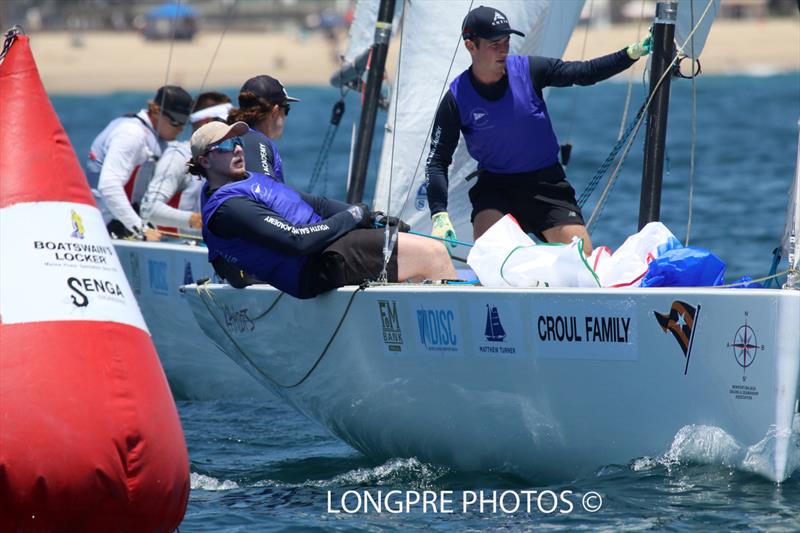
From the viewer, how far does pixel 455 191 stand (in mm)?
7785

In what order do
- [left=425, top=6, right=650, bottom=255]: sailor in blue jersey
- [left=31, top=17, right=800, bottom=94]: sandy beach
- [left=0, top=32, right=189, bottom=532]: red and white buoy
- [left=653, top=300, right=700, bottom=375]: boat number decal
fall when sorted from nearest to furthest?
[left=0, top=32, right=189, bottom=532]: red and white buoy → [left=653, top=300, right=700, bottom=375]: boat number decal → [left=425, top=6, right=650, bottom=255]: sailor in blue jersey → [left=31, top=17, right=800, bottom=94]: sandy beach

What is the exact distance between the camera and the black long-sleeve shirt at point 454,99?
A: 5.78 meters

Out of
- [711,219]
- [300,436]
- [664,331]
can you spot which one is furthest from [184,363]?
[711,219]

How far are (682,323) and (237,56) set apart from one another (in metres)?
50.4

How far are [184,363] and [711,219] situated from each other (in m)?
7.73

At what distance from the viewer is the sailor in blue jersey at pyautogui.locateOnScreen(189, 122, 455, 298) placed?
534 cm

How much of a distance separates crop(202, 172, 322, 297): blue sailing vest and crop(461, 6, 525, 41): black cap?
0.98 m

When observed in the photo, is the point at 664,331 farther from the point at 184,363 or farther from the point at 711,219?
the point at 711,219

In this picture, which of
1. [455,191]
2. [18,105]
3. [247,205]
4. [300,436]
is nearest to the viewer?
[18,105]

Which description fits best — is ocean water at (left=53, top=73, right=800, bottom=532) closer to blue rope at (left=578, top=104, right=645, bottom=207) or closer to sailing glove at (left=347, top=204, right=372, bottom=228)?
blue rope at (left=578, top=104, right=645, bottom=207)

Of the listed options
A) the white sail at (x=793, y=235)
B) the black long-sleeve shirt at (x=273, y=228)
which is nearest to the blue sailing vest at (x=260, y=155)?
the black long-sleeve shirt at (x=273, y=228)

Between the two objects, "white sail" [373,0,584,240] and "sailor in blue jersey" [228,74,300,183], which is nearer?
"sailor in blue jersey" [228,74,300,183]

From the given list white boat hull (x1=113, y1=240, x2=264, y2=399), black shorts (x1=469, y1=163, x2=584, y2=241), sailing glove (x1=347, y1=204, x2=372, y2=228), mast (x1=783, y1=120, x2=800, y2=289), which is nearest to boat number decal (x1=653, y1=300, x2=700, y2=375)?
mast (x1=783, y1=120, x2=800, y2=289)

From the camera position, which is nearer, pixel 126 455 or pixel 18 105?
pixel 126 455
